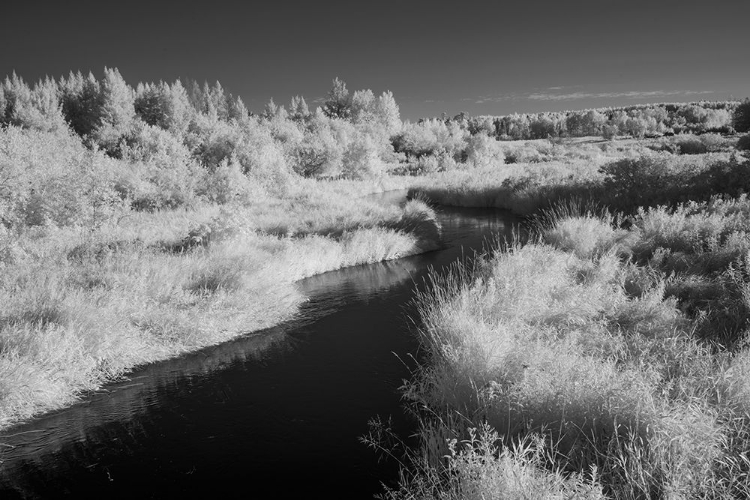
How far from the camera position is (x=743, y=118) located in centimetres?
6209

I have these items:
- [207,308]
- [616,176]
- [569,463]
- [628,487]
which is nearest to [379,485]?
[569,463]

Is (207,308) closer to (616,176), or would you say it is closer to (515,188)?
(616,176)

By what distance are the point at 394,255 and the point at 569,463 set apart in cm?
1455

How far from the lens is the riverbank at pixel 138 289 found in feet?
28.3

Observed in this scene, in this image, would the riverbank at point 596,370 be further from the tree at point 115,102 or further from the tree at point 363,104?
the tree at point 363,104

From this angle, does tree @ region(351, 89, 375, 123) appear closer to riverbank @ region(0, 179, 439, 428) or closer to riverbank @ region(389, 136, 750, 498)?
riverbank @ region(0, 179, 439, 428)

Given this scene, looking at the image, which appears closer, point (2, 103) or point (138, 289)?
point (138, 289)

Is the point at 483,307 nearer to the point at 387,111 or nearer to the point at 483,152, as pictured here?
the point at 483,152

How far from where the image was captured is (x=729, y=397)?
5949mm

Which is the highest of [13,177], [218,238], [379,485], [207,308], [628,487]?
[13,177]

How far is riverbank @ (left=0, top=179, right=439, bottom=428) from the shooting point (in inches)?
340

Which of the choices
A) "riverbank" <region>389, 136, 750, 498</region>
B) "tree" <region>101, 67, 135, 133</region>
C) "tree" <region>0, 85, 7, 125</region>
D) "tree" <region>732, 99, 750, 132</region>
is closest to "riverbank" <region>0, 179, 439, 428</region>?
"riverbank" <region>389, 136, 750, 498</region>

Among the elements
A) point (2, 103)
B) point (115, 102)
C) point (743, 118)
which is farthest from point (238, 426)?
point (2, 103)

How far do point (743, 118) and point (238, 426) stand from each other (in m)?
76.6
